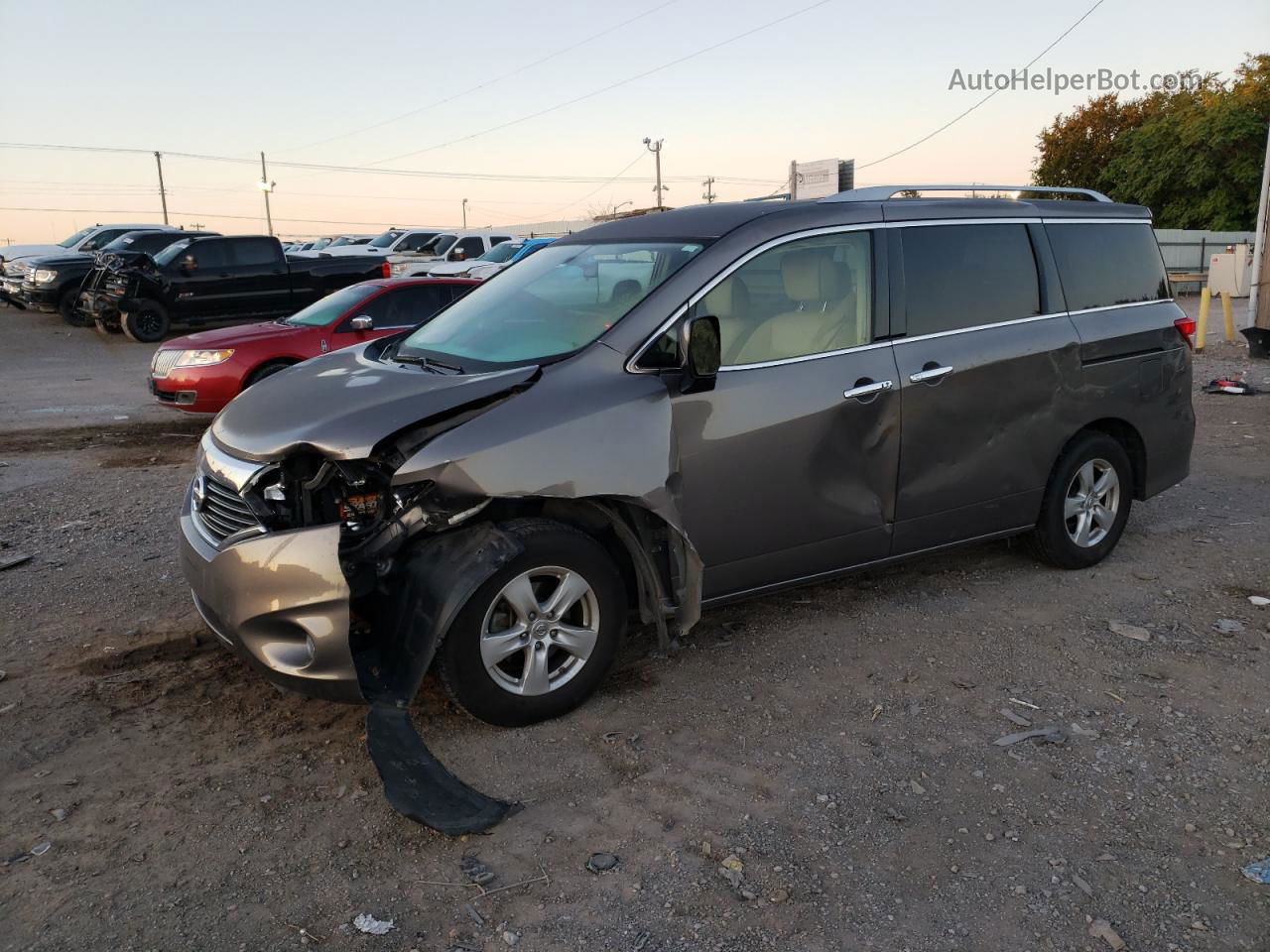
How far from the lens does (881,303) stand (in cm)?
459

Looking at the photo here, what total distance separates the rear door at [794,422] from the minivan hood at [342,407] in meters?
0.82

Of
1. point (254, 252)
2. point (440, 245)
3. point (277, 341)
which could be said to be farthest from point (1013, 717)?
point (440, 245)

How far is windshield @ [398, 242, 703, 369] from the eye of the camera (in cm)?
420

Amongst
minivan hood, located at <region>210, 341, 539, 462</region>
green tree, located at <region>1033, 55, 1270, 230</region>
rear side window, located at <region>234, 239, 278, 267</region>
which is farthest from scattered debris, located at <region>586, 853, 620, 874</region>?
green tree, located at <region>1033, 55, 1270, 230</region>

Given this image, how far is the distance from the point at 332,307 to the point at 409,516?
24.5 ft

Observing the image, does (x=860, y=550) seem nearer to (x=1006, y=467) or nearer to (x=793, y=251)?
(x=1006, y=467)

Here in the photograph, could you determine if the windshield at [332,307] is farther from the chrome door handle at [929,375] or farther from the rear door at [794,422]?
the chrome door handle at [929,375]

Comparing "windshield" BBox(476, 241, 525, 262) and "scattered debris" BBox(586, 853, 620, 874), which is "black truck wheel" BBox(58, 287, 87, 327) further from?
"scattered debris" BBox(586, 853, 620, 874)

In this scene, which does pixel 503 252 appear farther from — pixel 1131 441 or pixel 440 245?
pixel 1131 441

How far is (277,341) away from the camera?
32.8 ft

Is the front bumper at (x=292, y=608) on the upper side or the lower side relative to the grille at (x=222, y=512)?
lower

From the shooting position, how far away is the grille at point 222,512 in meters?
3.75

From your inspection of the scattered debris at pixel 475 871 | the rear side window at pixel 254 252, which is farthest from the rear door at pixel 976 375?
the rear side window at pixel 254 252

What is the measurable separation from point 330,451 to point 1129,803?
2.95 meters
